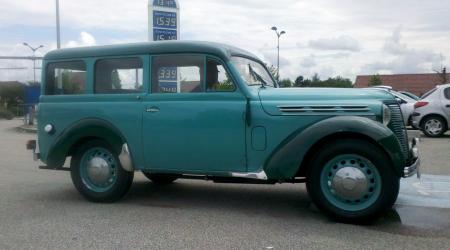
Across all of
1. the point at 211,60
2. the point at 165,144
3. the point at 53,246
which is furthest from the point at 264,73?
the point at 53,246

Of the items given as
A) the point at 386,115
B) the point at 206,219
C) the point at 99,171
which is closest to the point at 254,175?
the point at 206,219

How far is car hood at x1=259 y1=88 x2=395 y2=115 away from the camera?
19.0 ft

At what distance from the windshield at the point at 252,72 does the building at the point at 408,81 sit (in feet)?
171

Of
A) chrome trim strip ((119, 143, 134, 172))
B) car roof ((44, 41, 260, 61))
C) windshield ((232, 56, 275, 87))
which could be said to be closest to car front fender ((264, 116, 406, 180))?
windshield ((232, 56, 275, 87))

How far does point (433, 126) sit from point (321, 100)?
11098 mm

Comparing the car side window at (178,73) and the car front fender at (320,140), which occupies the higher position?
the car side window at (178,73)

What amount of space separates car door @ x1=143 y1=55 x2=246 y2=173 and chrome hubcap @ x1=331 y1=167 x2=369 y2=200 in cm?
107

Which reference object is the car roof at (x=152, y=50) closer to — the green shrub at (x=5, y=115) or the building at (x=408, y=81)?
the green shrub at (x=5, y=115)

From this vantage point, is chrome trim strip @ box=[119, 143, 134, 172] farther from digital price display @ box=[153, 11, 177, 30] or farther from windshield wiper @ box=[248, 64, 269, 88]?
digital price display @ box=[153, 11, 177, 30]

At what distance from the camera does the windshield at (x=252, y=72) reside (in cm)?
649

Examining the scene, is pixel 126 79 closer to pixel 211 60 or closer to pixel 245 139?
pixel 211 60

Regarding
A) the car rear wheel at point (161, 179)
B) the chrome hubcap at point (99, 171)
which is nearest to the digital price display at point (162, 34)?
the car rear wheel at point (161, 179)

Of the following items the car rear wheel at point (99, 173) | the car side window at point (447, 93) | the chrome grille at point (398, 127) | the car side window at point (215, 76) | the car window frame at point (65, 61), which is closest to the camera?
the chrome grille at point (398, 127)

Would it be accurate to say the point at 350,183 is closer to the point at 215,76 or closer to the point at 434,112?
the point at 215,76
